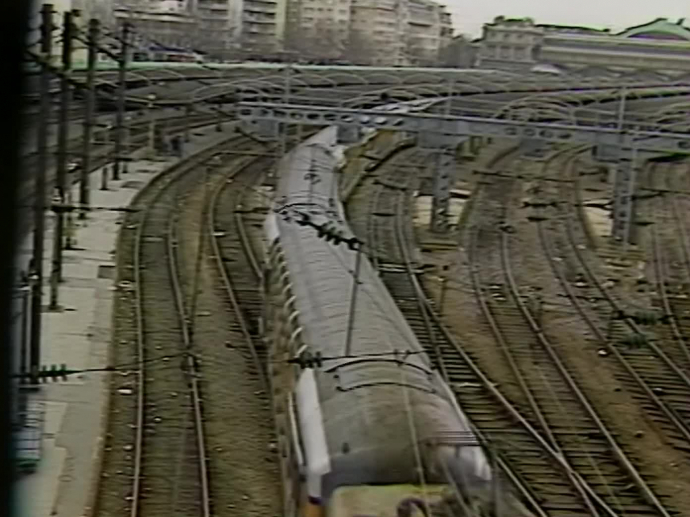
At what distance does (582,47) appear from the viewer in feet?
68.8

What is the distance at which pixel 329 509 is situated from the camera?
2602mm

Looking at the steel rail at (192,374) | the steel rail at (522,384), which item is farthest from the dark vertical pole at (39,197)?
the steel rail at (522,384)

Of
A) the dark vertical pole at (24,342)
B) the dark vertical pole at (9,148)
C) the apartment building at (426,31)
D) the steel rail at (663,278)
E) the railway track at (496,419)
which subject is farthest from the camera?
the apartment building at (426,31)

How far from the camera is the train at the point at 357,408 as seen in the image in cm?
250

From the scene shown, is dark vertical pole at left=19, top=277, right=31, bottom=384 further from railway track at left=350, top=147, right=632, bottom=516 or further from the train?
railway track at left=350, top=147, right=632, bottom=516

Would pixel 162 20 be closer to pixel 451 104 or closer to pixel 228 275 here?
pixel 451 104

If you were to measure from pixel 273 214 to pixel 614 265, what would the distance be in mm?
3409

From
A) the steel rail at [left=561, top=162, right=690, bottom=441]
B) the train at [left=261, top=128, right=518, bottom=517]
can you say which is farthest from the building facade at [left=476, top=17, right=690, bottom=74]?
the train at [left=261, top=128, right=518, bottom=517]

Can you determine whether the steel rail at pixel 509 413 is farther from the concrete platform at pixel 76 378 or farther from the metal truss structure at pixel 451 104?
the metal truss structure at pixel 451 104

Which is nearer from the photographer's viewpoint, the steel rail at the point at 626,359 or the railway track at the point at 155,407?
the railway track at the point at 155,407

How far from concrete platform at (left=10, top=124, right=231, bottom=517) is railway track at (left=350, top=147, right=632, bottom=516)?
1.43 meters

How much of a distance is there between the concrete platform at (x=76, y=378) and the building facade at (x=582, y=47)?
1075cm

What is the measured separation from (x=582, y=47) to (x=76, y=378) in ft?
55.7

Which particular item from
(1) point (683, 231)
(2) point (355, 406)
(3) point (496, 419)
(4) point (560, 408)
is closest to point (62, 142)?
(3) point (496, 419)
